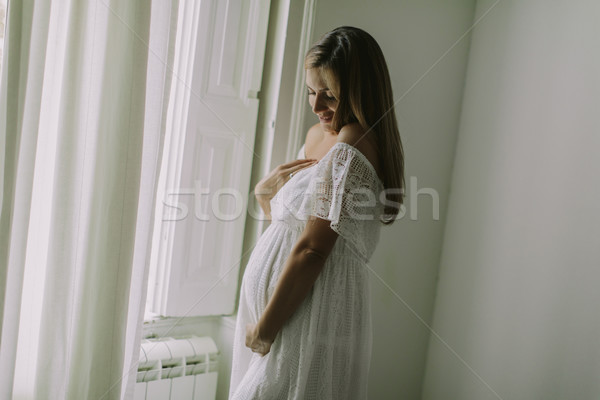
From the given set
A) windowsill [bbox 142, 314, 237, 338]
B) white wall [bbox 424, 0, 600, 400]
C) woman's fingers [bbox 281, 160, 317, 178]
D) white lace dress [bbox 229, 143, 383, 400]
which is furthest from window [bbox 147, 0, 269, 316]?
white wall [bbox 424, 0, 600, 400]

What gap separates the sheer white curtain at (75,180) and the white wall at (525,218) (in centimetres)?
110

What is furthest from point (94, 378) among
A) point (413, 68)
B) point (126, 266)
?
point (413, 68)

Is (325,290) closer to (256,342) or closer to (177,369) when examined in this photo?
(256,342)

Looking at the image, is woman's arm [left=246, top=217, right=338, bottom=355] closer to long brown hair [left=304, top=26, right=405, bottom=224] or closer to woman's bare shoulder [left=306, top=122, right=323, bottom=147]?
long brown hair [left=304, top=26, right=405, bottom=224]

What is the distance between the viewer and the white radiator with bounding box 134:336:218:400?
1.69 metres

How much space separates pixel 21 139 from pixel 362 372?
96 centimetres

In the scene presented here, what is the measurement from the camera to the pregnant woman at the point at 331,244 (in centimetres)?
118

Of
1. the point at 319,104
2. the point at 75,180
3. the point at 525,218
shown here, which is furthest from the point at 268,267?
the point at 525,218

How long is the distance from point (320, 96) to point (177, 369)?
1.02 m

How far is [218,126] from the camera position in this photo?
1.76 m

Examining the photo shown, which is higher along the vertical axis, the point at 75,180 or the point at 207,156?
the point at 207,156

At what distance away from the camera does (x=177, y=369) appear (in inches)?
68.6

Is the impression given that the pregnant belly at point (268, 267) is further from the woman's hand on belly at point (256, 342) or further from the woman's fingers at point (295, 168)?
the woman's fingers at point (295, 168)

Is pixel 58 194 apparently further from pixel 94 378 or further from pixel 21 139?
pixel 94 378
